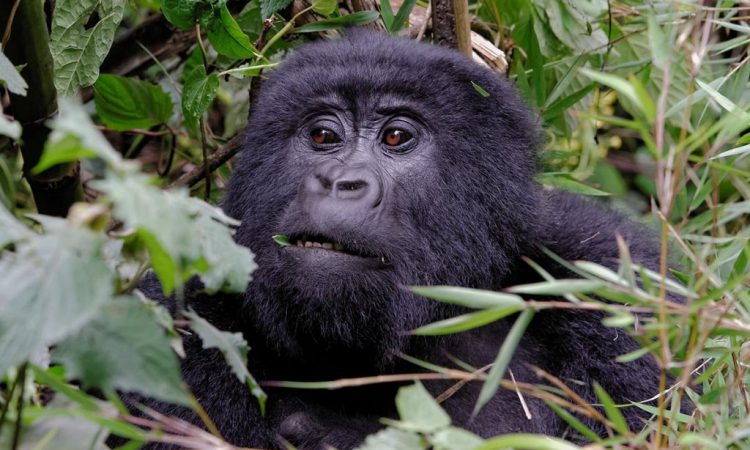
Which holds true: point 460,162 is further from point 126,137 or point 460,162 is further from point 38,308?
point 126,137

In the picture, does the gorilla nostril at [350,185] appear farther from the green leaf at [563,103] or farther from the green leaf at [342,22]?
the green leaf at [563,103]

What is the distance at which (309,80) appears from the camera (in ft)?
9.01

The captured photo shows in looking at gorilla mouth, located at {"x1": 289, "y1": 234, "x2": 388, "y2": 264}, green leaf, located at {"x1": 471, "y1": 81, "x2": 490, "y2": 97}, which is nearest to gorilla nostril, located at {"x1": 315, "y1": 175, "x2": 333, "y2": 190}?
gorilla mouth, located at {"x1": 289, "y1": 234, "x2": 388, "y2": 264}

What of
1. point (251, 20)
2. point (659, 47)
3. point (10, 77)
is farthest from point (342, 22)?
point (659, 47)

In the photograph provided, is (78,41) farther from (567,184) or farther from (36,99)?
(567,184)

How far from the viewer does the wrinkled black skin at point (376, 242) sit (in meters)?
2.41

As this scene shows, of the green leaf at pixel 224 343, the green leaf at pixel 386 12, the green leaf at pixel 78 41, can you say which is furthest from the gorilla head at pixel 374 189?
the green leaf at pixel 224 343

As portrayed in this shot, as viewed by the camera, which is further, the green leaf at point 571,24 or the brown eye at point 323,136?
the green leaf at point 571,24

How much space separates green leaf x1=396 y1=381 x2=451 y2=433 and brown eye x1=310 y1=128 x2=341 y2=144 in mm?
1240

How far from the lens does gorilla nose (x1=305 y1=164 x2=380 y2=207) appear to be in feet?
7.79

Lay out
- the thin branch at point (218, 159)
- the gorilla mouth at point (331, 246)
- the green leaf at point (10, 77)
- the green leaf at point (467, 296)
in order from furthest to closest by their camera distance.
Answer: the thin branch at point (218, 159)
the gorilla mouth at point (331, 246)
the green leaf at point (10, 77)
the green leaf at point (467, 296)

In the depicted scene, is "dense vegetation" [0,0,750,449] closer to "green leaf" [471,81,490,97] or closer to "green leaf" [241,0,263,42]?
"green leaf" [241,0,263,42]

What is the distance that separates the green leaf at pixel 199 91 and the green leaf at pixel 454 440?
179 centimetres

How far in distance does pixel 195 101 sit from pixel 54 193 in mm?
509
